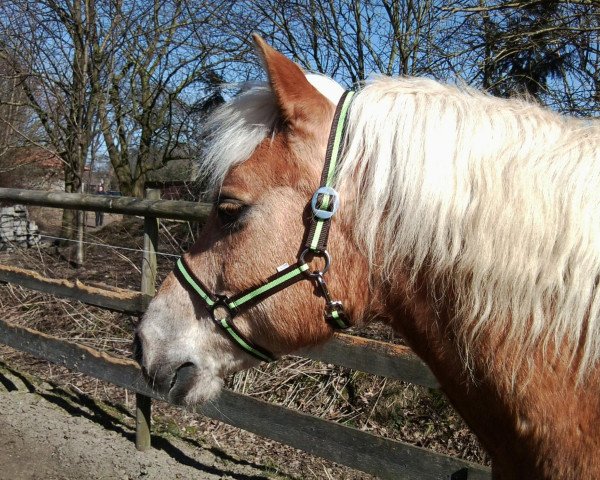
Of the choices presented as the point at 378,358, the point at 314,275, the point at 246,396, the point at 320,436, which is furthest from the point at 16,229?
the point at 314,275

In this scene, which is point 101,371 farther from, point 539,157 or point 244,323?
point 539,157

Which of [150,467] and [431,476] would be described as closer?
[431,476]

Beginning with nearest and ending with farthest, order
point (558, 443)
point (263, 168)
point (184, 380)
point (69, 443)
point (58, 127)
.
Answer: point (558, 443), point (263, 168), point (184, 380), point (69, 443), point (58, 127)

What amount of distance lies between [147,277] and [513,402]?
8.98 feet

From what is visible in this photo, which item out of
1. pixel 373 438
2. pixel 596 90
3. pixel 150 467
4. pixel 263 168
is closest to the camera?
pixel 263 168

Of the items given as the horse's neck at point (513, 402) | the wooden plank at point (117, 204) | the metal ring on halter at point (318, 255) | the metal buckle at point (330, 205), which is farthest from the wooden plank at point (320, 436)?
the metal buckle at point (330, 205)

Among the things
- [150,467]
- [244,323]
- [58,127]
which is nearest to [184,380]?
[244,323]

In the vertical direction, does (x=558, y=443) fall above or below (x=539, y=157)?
below

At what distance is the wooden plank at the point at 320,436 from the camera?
2.59 meters

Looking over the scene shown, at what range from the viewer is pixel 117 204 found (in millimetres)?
3586

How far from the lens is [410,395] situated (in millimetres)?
4031

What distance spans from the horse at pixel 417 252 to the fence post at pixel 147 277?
76.6 inches

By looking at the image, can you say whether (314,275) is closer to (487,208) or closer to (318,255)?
(318,255)

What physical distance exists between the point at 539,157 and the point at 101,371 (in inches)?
143
